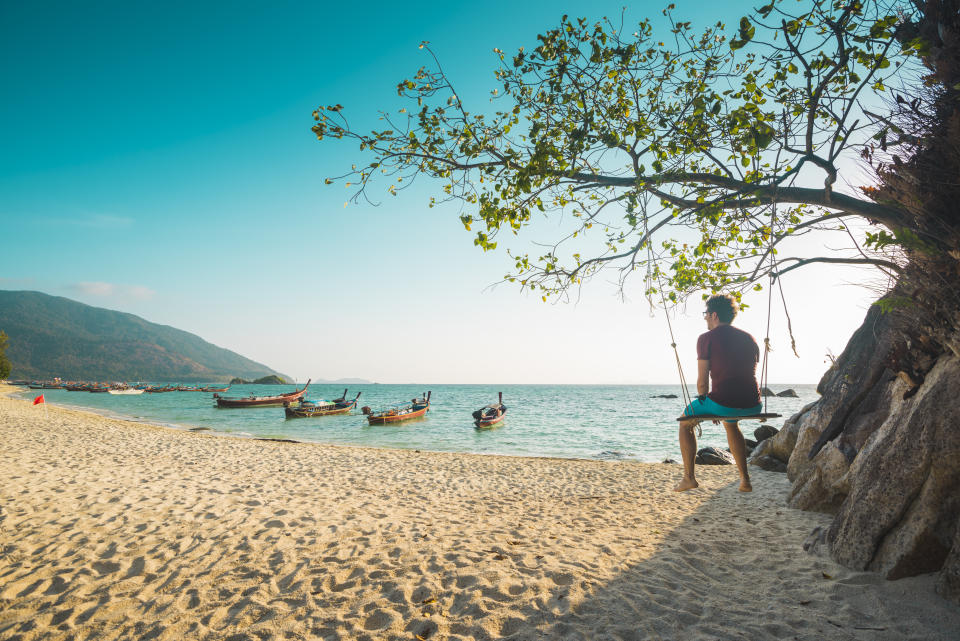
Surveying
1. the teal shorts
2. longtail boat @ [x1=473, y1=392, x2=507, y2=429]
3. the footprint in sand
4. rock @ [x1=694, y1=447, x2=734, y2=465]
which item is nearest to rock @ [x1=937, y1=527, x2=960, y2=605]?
the teal shorts

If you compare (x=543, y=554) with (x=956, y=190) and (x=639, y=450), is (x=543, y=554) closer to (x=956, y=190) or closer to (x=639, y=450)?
(x=956, y=190)

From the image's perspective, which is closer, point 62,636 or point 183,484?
point 62,636

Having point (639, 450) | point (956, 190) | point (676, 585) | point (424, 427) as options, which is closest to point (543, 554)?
point (676, 585)

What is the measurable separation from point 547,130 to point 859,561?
195 inches

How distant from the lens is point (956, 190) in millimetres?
3541

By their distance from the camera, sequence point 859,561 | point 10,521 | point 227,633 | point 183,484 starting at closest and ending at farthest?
1. point 227,633
2. point 859,561
3. point 10,521
4. point 183,484

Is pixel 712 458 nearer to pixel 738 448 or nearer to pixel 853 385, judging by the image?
pixel 853 385

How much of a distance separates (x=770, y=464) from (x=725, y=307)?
7701 mm

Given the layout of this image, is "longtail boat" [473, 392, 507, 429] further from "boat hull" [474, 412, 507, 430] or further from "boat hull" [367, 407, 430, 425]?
"boat hull" [367, 407, 430, 425]

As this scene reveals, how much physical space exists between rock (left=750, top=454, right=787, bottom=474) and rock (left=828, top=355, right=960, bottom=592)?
24.8 feet

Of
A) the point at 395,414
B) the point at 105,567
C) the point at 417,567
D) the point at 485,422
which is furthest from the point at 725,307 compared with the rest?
the point at 395,414

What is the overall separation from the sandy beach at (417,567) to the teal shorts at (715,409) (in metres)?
1.39

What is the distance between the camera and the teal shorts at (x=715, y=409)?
4.54 metres

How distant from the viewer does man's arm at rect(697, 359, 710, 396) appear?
482cm
